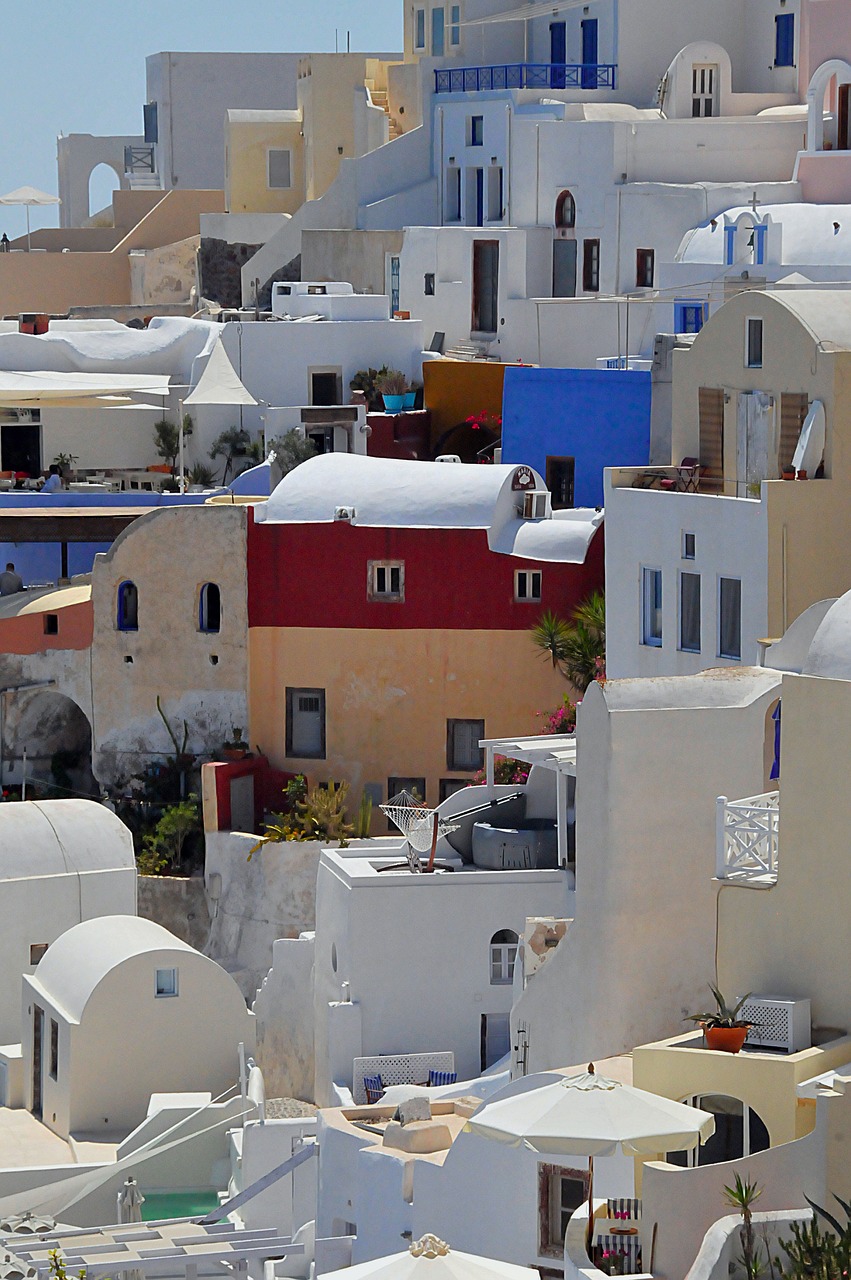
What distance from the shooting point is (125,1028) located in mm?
33469

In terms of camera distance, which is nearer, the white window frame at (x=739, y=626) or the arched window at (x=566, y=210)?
the white window frame at (x=739, y=626)

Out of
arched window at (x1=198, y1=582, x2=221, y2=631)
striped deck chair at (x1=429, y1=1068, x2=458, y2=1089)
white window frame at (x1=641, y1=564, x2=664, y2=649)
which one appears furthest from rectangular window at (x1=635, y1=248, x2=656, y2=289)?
striped deck chair at (x1=429, y1=1068, x2=458, y2=1089)

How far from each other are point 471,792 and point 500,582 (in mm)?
6291

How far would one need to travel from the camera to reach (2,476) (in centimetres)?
4866

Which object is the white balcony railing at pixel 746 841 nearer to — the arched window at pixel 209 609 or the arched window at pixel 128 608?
the arched window at pixel 209 609

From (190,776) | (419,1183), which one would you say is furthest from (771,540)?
(190,776)

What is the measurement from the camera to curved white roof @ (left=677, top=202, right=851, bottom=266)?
43844 mm

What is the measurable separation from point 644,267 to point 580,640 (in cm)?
1499

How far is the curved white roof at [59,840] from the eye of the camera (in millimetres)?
36406

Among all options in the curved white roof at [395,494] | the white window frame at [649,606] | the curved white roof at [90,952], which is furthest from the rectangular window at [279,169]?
the white window frame at [649,606]

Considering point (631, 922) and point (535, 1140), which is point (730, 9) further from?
point (535, 1140)

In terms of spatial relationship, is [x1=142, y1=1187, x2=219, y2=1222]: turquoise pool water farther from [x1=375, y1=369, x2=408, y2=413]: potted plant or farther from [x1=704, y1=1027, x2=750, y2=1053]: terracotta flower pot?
[x1=375, y1=369, x2=408, y2=413]: potted plant

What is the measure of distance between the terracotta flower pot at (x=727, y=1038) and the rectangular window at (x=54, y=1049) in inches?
545

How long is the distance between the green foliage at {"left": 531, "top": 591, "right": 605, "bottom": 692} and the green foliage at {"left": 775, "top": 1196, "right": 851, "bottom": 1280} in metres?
16.9
